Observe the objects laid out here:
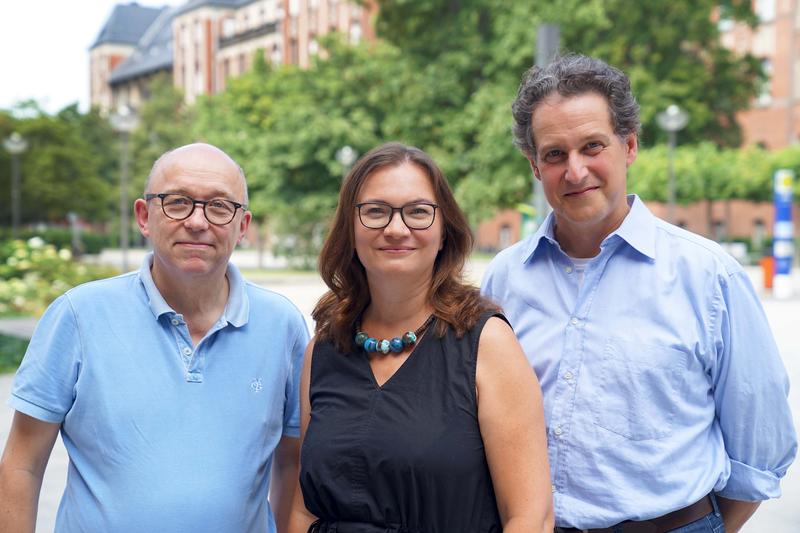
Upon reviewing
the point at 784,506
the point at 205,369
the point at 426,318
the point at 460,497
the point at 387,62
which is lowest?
the point at 784,506

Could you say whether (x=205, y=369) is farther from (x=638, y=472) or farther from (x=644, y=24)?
(x=644, y=24)

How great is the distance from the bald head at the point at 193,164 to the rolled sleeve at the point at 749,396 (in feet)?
4.74

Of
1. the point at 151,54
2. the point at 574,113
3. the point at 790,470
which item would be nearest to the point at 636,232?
the point at 574,113

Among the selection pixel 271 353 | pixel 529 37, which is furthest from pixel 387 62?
pixel 271 353

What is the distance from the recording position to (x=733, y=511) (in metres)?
2.64

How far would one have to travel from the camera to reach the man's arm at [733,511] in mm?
2623

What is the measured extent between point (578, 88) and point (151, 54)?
91.9 m

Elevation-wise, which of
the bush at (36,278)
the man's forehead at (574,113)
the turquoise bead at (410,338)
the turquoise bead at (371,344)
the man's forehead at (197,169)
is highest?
the man's forehead at (574,113)

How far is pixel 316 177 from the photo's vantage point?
34.3 m

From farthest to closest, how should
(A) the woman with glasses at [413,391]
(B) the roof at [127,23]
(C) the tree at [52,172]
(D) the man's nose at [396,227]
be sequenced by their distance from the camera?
1. (B) the roof at [127,23]
2. (C) the tree at [52,172]
3. (D) the man's nose at [396,227]
4. (A) the woman with glasses at [413,391]

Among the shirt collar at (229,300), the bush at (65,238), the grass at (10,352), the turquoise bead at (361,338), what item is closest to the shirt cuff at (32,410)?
the shirt collar at (229,300)

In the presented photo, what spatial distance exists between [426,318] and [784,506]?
4350 mm

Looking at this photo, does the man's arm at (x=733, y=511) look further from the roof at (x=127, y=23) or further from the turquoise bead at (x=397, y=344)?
the roof at (x=127, y=23)

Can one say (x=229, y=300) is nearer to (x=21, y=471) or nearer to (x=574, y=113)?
(x=21, y=471)
